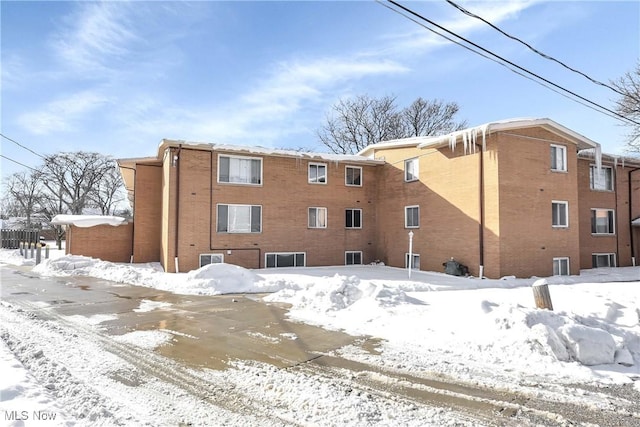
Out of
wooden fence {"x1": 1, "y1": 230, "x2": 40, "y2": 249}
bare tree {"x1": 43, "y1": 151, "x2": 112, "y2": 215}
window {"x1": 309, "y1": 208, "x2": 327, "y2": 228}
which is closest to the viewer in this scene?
window {"x1": 309, "y1": 208, "x2": 327, "y2": 228}

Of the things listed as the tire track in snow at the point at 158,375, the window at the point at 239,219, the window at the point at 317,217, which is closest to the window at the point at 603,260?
the window at the point at 317,217

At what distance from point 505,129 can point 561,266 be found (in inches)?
250

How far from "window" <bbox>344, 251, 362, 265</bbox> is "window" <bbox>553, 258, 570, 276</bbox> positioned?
8744mm

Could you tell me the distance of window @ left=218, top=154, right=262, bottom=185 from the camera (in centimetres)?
1745

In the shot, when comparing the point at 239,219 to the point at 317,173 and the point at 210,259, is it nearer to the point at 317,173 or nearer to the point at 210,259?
the point at 210,259

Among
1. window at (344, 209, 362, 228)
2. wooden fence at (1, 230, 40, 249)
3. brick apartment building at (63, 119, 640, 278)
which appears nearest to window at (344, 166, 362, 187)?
brick apartment building at (63, 119, 640, 278)

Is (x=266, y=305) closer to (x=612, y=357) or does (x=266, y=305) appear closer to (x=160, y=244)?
(x=612, y=357)

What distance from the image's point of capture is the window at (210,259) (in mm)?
16797

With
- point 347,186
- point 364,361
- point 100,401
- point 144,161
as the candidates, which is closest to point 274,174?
point 347,186

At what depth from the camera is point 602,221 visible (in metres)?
20.1

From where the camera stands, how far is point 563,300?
9094 mm

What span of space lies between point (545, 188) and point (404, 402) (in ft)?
48.9

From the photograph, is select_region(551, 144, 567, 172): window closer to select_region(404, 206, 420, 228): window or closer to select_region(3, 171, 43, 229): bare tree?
select_region(404, 206, 420, 228): window

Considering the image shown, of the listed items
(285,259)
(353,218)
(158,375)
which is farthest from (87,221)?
(158,375)
